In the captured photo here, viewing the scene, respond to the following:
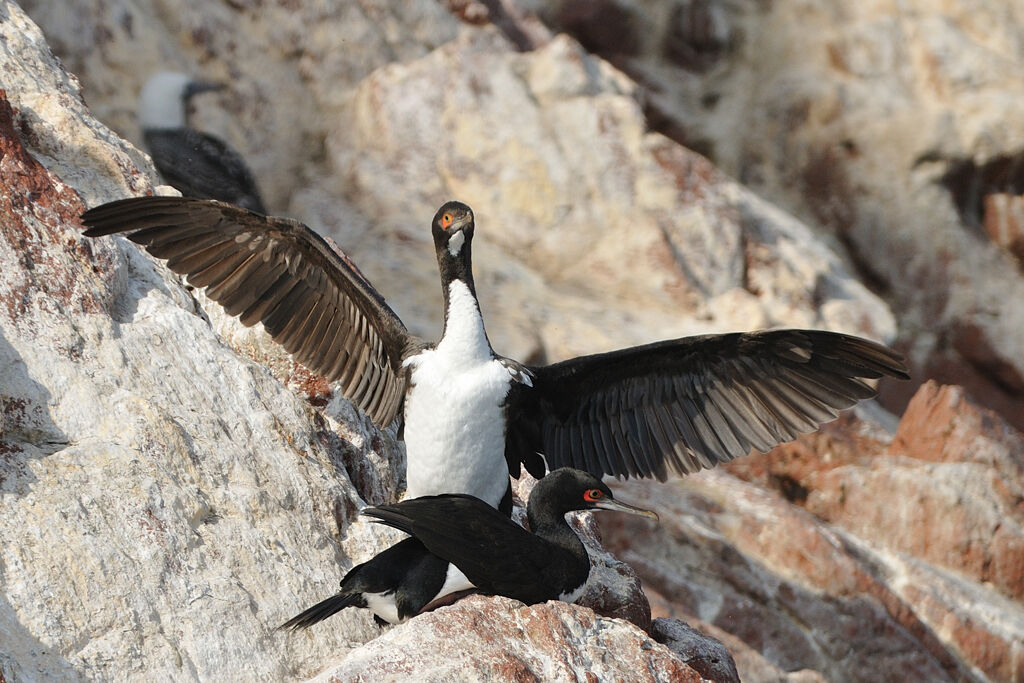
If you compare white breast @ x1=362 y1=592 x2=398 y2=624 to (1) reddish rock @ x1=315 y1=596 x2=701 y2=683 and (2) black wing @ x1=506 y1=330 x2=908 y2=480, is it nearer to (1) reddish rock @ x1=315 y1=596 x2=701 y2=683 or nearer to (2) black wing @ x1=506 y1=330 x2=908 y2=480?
(1) reddish rock @ x1=315 y1=596 x2=701 y2=683

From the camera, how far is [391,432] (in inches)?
247

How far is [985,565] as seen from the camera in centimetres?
936

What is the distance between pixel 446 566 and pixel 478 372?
963 mm

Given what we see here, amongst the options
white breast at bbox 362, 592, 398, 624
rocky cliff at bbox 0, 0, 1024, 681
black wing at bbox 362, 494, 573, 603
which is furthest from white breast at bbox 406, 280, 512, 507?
white breast at bbox 362, 592, 398, 624

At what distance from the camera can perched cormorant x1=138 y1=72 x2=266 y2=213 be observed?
9.22m

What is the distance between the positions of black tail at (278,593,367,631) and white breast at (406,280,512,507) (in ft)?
2.90

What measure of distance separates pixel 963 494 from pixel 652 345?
188 inches

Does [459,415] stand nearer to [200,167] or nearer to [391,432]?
[391,432]

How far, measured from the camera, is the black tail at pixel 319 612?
175 inches

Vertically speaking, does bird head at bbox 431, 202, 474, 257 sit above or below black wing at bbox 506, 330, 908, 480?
above

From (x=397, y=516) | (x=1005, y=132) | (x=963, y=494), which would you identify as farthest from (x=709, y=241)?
(x=397, y=516)

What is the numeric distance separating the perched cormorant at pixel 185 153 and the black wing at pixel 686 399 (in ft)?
13.4

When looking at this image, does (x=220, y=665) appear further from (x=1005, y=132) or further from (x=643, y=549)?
(x=1005, y=132)

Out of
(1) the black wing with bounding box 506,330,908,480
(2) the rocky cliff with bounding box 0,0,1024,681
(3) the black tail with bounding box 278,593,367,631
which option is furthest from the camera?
(1) the black wing with bounding box 506,330,908,480
